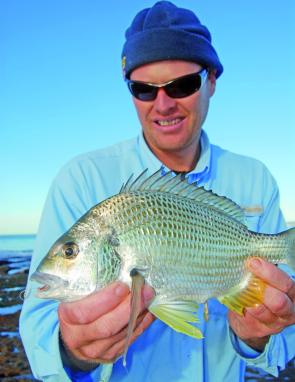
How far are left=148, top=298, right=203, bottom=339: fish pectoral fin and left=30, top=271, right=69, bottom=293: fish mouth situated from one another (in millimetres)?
516

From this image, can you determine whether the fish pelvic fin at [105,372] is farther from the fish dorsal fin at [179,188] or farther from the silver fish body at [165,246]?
the fish dorsal fin at [179,188]

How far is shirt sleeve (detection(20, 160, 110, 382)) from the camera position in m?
2.96

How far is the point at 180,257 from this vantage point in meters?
2.76

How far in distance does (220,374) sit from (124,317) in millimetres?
1646

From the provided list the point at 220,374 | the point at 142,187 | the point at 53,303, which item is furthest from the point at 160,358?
the point at 142,187

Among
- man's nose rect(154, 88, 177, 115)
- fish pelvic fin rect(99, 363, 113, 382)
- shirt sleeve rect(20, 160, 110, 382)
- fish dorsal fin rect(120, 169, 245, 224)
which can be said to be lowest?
fish pelvic fin rect(99, 363, 113, 382)

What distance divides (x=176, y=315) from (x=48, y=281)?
743 millimetres

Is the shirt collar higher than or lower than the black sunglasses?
lower

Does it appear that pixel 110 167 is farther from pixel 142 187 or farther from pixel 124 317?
pixel 124 317

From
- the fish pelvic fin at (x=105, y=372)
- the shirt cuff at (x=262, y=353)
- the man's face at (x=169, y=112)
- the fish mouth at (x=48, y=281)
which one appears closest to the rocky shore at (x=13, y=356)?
the fish pelvic fin at (x=105, y=372)

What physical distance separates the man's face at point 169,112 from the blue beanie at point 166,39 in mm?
67

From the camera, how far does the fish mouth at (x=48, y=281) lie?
99.3 inches

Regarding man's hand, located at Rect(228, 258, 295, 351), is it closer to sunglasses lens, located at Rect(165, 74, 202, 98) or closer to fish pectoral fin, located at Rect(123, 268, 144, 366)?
fish pectoral fin, located at Rect(123, 268, 144, 366)

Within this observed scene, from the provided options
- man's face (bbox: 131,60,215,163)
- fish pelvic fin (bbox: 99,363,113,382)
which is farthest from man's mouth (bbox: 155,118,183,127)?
fish pelvic fin (bbox: 99,363,113,382)
